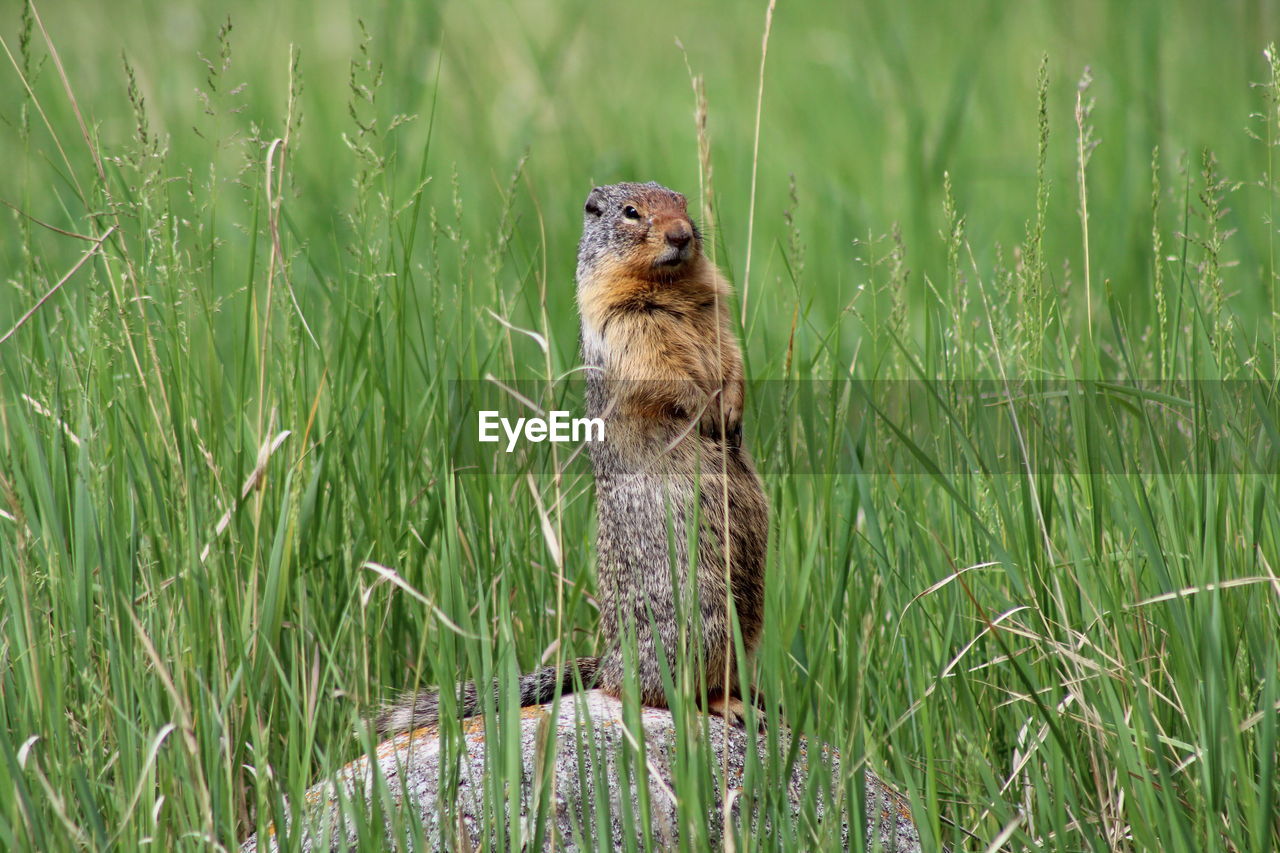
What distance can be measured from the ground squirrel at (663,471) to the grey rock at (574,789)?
6.8 inches

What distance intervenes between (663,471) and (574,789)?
0.86m

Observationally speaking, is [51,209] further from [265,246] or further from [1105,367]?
[1105,367]

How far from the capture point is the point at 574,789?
9.21 feet

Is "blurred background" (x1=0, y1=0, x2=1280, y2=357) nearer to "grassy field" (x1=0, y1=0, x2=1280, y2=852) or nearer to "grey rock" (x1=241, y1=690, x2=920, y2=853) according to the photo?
"grassy field" (x1=0, y1=0, x2=1280, y2=852)

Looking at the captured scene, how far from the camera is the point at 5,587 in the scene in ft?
10.5

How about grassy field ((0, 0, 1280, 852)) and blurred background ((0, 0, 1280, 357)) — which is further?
blurred background ((0, 0, 1280, 357))

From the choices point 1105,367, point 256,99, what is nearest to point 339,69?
point 256,99

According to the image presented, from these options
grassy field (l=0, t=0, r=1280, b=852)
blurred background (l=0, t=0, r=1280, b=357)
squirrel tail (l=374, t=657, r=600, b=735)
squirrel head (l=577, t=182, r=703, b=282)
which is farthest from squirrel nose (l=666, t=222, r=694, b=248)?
blurred background (l=0, t=0, r=1280, b=357)

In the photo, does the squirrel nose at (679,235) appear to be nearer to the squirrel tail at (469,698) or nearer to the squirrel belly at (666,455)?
the squirrel belly at (666,455)

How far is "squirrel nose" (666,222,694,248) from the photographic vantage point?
356 cm

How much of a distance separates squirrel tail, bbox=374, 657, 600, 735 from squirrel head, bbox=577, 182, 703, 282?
1.12m

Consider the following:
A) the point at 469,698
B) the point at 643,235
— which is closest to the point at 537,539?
the point at 469,698

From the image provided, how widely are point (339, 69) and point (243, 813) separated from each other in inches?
294

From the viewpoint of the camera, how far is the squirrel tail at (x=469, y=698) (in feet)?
10.7
